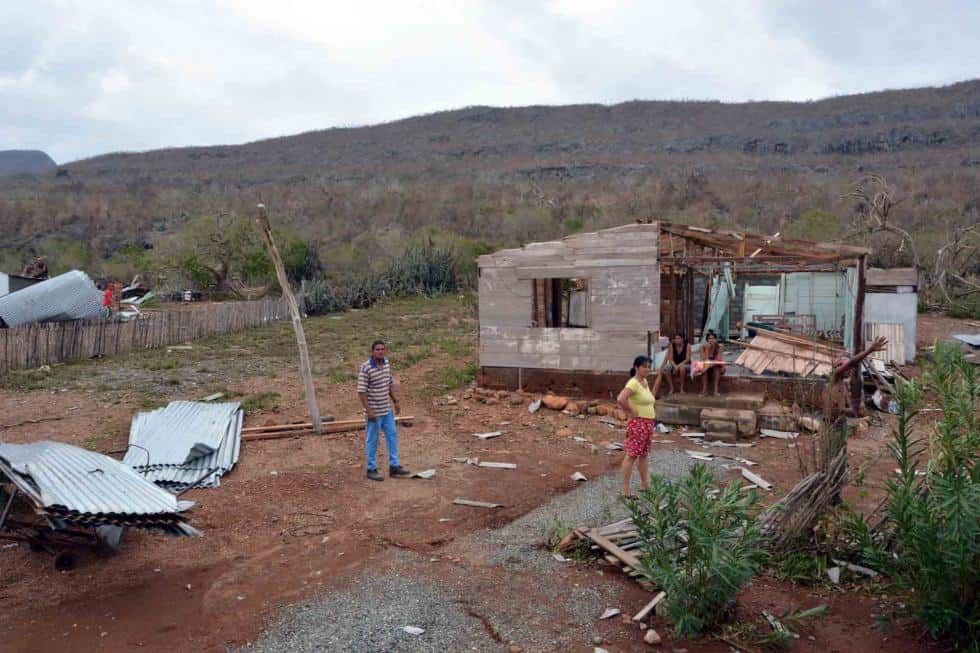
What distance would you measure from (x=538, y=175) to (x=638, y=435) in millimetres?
52363

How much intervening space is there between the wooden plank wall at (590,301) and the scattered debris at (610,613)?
6928 millimetres

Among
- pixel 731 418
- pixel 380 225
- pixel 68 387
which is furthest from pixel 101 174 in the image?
pixel 731 418

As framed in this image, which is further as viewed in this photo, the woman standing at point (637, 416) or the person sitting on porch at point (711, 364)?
the person sitting on porch at point (711, 364)

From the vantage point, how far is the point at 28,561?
6.21 metres

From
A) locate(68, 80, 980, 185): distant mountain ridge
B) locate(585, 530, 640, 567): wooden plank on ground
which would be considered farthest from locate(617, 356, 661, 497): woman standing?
locate(68, 80, 980, 185): distant mountain ridge

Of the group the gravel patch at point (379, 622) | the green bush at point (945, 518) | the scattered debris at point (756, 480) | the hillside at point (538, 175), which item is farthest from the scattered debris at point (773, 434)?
the hillside at point (538, 175)

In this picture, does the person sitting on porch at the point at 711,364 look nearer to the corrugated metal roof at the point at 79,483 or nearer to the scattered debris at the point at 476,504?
the scattered debris at the point at 476,504

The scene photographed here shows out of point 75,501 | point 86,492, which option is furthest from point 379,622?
point 86,492

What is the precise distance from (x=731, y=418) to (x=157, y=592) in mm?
7520

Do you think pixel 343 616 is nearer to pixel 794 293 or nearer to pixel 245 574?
pixel 245 574

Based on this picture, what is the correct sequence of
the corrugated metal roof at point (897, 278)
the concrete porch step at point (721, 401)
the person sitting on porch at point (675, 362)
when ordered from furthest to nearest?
the corrugated metal roof at point (897, 278)
the person sitting on porch at point (675, 362)
the concrete porch step at point (721, 401)

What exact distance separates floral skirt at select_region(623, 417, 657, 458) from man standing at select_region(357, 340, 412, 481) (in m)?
2.71

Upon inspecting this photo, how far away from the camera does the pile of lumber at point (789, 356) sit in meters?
11.9

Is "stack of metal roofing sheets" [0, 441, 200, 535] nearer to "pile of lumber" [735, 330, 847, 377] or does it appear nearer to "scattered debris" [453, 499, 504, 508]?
"scattered debris" [453, 499, 504, 508]
